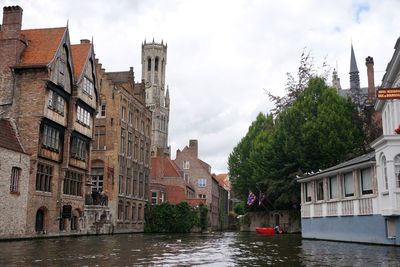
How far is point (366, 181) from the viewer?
84.5ft

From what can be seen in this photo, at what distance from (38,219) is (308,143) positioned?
24.4m

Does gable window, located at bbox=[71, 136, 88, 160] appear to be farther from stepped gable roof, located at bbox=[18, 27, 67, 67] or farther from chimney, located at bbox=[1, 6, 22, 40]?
chimney, located at bbox=[1, 6, 22, 40]

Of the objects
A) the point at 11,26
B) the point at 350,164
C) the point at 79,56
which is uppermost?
the point at 79,56

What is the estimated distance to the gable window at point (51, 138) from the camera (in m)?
35.2

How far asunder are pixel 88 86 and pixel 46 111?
8778 millimetres

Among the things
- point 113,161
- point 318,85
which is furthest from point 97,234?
point 318,85

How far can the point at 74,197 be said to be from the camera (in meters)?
40.9

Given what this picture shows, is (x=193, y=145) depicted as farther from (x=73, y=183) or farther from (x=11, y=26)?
(x=11, y=26)

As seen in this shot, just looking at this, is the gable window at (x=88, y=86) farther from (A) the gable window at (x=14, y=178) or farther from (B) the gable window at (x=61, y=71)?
(A) the gable window at (x=14, y=178)

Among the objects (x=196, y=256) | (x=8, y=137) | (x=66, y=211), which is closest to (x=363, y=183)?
(x=196, y=256)

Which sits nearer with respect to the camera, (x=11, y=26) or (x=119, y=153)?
(x=11, y=26)

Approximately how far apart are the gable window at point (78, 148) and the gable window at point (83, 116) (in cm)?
153

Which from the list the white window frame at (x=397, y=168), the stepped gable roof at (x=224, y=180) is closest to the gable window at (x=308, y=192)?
the white window frame at (x=397, y=168)

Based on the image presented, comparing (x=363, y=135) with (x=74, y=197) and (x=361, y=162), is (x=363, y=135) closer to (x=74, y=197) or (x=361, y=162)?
(x=361, y=162)
